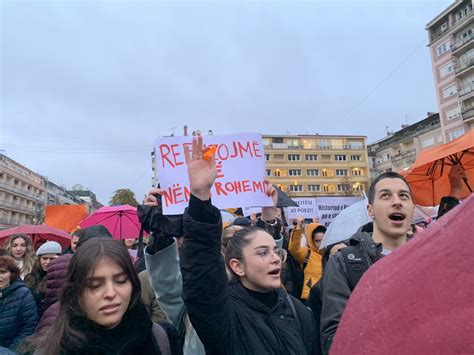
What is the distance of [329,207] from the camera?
26.4 feet

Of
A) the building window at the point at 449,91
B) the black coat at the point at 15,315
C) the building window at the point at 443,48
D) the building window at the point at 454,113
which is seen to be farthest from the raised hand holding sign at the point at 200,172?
the building window at the point at 443,48

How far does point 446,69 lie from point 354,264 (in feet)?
176

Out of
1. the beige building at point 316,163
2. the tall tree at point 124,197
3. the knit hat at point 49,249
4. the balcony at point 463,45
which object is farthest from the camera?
the beige building at point 316,163

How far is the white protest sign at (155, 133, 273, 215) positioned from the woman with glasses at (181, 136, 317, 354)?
60 cm

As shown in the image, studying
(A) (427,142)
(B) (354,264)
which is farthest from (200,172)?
(A) (427,142)

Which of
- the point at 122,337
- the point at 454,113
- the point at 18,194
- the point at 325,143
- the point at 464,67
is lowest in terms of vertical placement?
the point at 122,337

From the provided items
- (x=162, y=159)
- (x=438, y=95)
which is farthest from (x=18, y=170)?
(x=162, y=159)

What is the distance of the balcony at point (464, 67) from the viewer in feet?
142

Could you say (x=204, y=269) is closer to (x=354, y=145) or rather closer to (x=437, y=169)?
(x=437, y=169)

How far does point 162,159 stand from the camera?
10.2ft

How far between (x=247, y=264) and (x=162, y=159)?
1138mm

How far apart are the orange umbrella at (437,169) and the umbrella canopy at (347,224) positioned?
4.02 feet

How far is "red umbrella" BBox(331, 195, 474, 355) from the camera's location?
568 mm

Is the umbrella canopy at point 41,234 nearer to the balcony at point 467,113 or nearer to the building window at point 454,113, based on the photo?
the balcony at point 467,113
